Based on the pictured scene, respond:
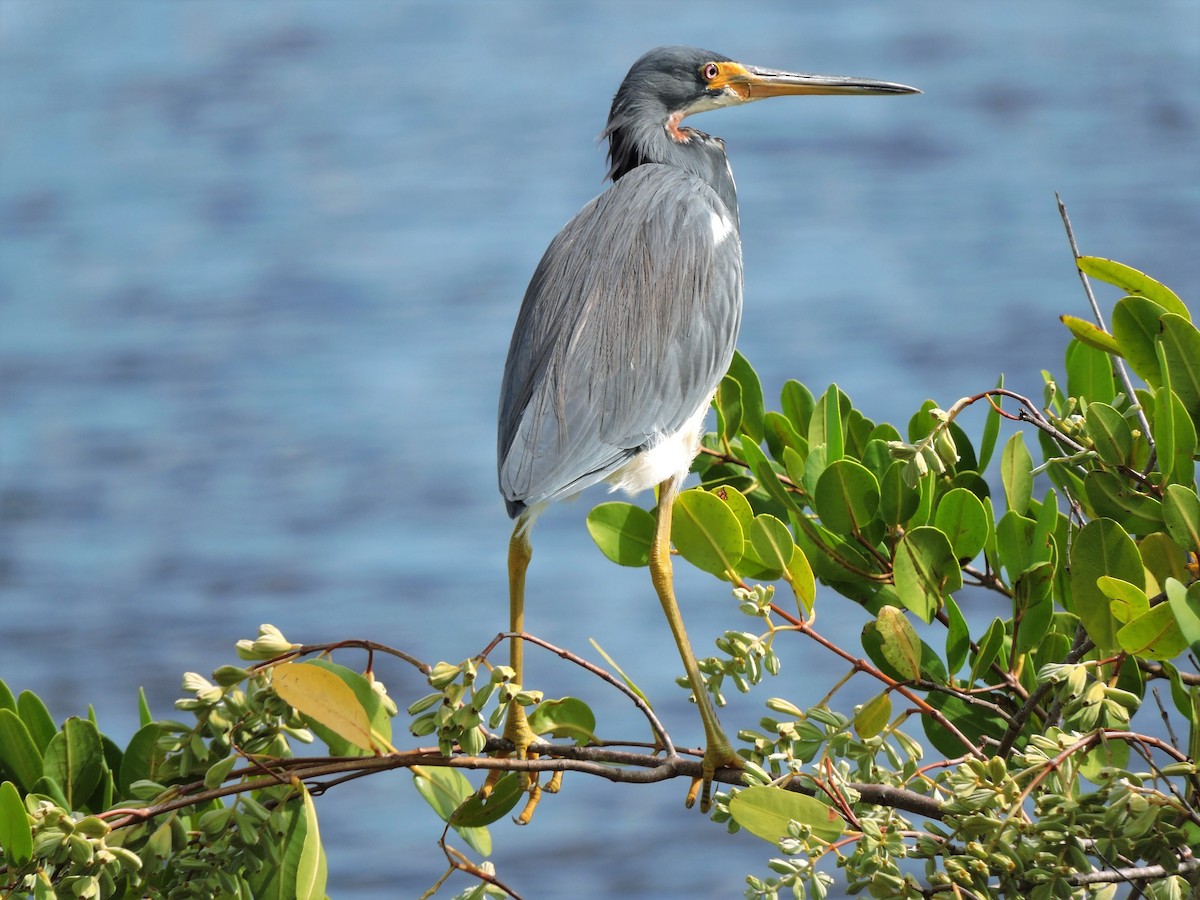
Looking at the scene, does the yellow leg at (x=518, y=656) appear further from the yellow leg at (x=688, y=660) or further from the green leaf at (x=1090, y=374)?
the green leaf at (x=1090, y=374)

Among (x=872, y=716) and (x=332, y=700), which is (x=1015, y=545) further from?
(x=332, y=700)

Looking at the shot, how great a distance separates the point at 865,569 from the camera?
83cm

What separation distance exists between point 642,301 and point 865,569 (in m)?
0.32

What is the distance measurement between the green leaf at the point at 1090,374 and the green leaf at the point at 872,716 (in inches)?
11.4

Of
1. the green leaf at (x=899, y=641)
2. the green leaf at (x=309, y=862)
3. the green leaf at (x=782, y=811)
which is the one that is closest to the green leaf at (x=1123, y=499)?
the green leaf at (x=899, y=641)

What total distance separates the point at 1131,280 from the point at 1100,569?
0.60 ft

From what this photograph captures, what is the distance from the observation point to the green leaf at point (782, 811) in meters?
0.63

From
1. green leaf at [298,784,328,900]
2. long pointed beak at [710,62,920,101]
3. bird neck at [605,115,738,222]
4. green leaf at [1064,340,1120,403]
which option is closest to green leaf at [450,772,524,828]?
green leaf at [298,784,328,900]

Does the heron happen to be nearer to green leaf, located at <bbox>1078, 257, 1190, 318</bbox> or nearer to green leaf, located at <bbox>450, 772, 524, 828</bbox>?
green leaf, located at <bbox>450, 772, 524, 828</bbox>

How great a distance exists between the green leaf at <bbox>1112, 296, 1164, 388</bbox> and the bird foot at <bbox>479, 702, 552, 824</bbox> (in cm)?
39

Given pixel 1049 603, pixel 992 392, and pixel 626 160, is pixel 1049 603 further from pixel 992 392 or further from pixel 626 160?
pixel 626 160

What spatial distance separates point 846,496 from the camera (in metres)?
0.78

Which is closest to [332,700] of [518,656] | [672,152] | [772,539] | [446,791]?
[446,791]

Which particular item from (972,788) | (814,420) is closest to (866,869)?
(972,788)
